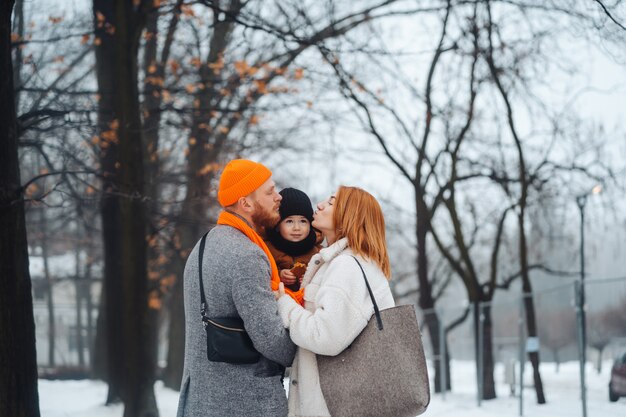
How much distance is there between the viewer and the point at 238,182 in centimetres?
395

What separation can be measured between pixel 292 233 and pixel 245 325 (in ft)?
3.96

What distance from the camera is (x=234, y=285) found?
363cm

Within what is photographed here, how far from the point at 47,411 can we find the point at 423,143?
1202cm

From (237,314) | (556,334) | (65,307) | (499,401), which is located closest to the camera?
(237,314)

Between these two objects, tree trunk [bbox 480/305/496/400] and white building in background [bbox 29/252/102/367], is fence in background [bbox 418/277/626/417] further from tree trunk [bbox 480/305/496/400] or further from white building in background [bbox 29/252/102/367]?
white building in background [bbox 29/252/102/367]

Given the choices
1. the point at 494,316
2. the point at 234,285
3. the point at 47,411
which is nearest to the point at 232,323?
the point at 234,285

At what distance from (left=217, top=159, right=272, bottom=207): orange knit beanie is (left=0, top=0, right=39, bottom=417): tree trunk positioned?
11.8 feet

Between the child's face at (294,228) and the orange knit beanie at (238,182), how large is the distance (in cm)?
79

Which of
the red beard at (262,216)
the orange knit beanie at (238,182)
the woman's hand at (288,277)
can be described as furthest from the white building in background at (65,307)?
the orange knit beanie at (238,182)

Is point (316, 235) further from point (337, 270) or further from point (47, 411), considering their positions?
point (47, 411)

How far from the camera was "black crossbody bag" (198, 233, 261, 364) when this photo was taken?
3.66 meters

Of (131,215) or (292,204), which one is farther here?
(131,215)

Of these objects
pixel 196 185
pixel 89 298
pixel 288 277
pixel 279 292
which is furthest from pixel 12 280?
pixel 89 298

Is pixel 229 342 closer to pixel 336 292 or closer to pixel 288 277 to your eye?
pixel 336 292
